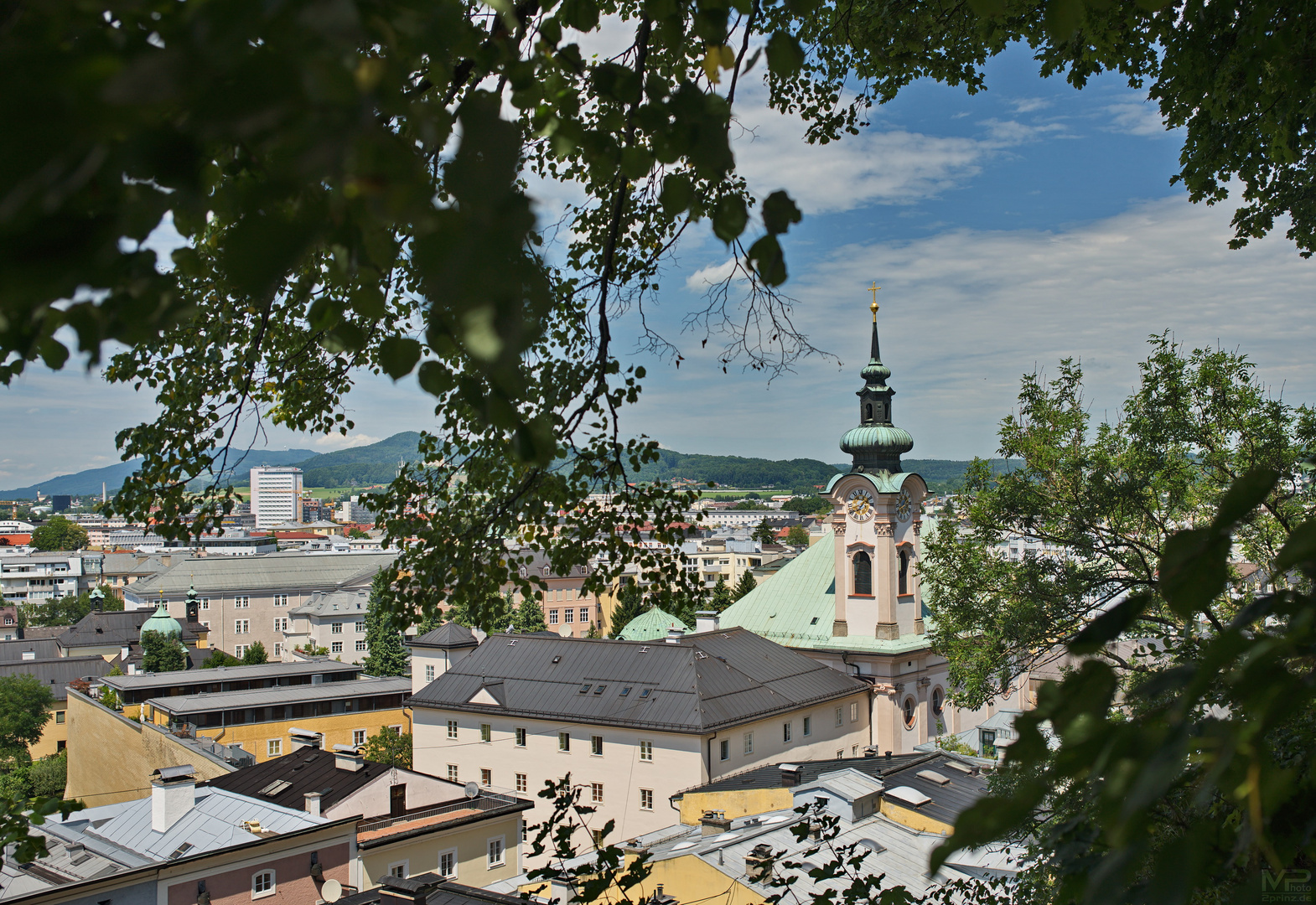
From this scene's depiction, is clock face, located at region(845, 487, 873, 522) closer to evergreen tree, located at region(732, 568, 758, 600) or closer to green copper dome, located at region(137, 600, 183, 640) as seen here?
evergreen tree, located at region(732, 568, 758, 600)

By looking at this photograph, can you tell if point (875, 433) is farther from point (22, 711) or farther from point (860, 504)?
point (22, 711)

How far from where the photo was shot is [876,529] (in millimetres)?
41500

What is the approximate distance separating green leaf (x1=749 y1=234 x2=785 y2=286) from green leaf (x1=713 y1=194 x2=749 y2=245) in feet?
0.30

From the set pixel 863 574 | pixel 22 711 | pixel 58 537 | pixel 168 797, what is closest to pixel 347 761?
pixel 168 797

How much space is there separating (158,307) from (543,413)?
13.2 ft

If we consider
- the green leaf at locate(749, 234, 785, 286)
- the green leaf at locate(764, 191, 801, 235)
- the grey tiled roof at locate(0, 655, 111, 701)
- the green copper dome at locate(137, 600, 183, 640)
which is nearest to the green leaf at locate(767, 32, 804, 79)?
the green leaf at locate(764, 191, 801, 235)

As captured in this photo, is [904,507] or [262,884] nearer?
[262,884]

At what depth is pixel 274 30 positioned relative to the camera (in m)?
1.01

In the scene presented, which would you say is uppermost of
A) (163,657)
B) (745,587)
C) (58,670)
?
(745,587)

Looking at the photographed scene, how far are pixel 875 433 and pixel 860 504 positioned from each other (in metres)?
3.16

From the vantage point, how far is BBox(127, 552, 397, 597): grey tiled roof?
281 ft

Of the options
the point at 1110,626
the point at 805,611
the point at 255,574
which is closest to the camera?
the point at 1110,626

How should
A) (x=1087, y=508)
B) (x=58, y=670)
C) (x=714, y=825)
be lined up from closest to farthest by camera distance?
(x=1087, y=508) → (x=714, y=825) → (x=58, y=670)

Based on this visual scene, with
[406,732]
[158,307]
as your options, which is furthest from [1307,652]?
[406,732]
